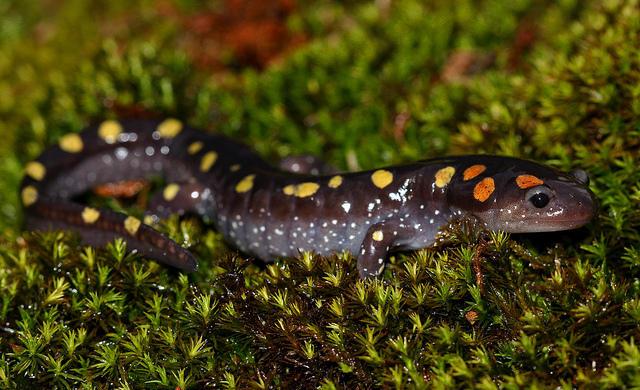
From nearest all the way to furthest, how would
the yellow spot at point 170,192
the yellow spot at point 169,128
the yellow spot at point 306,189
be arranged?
the yellow spot at point 306,189 < the yellow spot at point 170,192 < the yellow spot at point 169,128

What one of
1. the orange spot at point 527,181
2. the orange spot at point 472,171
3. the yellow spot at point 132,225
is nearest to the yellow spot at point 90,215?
the yellow spot at point 132,225

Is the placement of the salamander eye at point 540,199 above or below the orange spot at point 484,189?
above

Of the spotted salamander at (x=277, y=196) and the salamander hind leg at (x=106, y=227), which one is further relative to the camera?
the salamander hind leg at (x=106, y=227)

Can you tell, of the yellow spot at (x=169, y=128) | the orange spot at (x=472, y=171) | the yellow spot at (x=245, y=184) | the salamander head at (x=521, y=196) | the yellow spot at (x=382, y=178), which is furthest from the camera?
the yellow spot at (x=169, y=128)

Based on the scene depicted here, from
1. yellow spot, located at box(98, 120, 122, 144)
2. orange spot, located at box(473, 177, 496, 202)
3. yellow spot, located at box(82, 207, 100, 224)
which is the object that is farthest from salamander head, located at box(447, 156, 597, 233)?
yellow spot, located at box(98, 120, 122, 144)

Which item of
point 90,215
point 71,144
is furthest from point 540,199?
point 71,144

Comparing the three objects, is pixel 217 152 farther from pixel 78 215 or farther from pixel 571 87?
pixel 571 87

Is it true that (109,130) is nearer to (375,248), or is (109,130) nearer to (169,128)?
(169,128)

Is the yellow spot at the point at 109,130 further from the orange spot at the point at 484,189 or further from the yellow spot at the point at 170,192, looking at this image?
the orange spot at the point at 484,189

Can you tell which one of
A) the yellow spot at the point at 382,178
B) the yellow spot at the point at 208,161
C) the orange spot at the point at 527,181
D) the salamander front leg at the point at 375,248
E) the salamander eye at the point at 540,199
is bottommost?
the yellow spot at the point at 208,161
